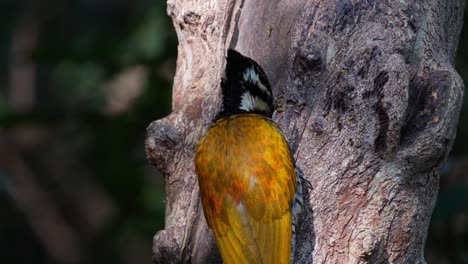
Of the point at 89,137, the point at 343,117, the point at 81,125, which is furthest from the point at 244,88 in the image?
the point at 89,137

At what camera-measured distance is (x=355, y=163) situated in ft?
9.93

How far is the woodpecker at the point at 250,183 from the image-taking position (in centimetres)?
295

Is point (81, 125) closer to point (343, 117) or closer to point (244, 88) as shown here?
point (244, 88)

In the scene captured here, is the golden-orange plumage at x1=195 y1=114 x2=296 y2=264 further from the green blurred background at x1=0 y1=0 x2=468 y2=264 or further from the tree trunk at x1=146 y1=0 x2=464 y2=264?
the green blurred background at x1=0 y1=0 x2=468 y2=264

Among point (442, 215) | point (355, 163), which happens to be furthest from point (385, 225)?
point (442, 215)

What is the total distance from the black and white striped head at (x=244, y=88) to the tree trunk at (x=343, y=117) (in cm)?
7

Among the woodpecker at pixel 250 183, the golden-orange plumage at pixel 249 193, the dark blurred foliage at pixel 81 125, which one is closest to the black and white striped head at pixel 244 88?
the woodpecker at pixel 250 183

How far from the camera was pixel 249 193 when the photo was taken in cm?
299

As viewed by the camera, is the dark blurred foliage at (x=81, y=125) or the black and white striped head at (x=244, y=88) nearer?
the black and white striped head at (x=244, y=88)

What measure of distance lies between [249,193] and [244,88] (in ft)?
1.39

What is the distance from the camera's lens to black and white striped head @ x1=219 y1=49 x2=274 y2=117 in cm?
313

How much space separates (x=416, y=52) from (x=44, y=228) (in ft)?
16.0

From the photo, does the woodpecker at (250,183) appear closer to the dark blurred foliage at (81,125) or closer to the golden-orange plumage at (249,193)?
the golden-orange plumage at (249,193)

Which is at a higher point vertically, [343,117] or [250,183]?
[343,117]
